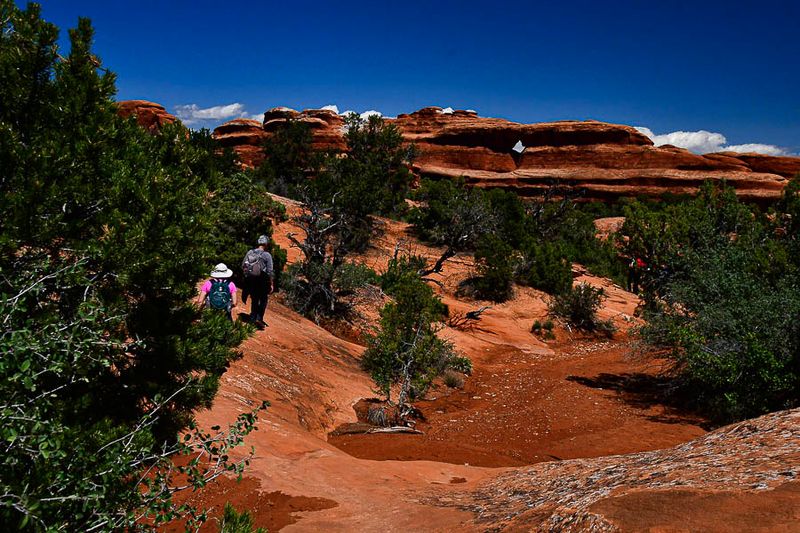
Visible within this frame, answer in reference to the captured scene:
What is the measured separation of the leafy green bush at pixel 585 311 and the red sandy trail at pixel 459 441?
175cm

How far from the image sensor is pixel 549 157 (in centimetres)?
5800

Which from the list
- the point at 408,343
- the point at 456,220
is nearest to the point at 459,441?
the point at 408,343

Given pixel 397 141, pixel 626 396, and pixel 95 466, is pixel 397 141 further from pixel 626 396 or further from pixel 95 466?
→ pixel 95 466

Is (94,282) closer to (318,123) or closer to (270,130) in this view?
(318,123)

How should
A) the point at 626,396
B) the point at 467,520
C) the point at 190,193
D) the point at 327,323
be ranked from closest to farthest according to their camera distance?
1. the point at 190,193
2. the point at 467,520
3. the point at 626,396
4. the point at 327,323

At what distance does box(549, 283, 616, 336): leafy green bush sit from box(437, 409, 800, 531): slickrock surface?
12.6 m

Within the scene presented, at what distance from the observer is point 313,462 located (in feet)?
20.5

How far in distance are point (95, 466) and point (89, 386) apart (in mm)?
876

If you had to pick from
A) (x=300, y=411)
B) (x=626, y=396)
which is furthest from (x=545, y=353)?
(x=300, y=411)

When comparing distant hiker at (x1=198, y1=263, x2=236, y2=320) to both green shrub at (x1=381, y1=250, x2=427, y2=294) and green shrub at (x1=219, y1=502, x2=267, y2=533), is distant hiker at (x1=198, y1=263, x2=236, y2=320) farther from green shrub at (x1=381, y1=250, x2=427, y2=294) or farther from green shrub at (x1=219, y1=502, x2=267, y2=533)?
green shrub at (x1=381, y1=250, x2=427, y2=294)

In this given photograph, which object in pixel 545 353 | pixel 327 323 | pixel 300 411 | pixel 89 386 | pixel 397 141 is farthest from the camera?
pixel 397 141

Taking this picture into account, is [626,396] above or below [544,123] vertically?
below

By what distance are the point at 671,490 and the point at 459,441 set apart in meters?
5.13

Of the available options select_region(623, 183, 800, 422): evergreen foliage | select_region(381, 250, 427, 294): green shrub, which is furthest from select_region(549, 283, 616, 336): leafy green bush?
select_region(623, 183, 800, 422): evergreen foliage
